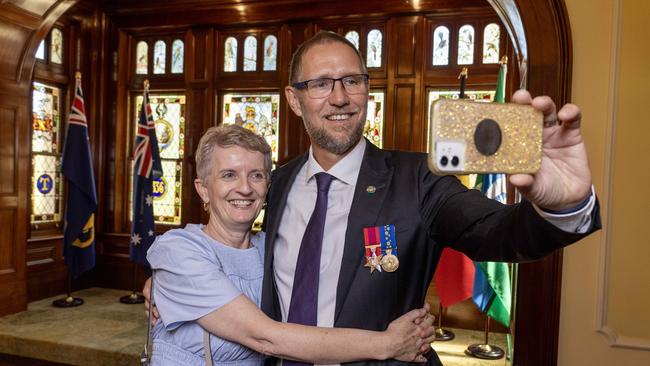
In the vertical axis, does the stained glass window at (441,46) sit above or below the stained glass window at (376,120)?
above

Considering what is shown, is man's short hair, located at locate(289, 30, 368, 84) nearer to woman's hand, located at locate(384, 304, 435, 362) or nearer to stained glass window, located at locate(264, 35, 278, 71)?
woman's hand, located at locate(384, 304, 435, 362)

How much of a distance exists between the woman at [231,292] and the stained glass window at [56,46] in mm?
4660

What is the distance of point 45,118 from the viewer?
5.50 metres

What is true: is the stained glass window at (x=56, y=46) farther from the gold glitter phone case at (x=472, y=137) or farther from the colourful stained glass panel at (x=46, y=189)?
the gold glitter phone case at (x=472, y=137)

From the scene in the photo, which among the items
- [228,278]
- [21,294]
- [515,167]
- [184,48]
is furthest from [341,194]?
[184,48]

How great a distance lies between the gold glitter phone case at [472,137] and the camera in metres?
0.72

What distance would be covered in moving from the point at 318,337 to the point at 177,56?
511 centimetres

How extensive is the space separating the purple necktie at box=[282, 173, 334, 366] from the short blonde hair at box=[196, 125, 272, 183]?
0.31 m

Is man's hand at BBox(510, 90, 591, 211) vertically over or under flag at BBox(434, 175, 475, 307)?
over

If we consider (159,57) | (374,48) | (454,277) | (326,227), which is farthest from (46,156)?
(326,227)

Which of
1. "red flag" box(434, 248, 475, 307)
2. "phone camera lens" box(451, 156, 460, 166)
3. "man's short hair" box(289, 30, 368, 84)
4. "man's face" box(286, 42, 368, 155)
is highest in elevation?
"man's short hair" box(289, 30, 368, 84)

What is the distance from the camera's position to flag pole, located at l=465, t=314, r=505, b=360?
13.8 feet

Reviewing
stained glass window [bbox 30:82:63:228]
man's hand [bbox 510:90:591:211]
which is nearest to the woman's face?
man's hand [bbox 510:90:591:211]

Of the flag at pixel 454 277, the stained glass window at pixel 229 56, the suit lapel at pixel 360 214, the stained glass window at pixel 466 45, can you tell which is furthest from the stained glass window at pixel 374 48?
the suit lapel at pixel 360 214
